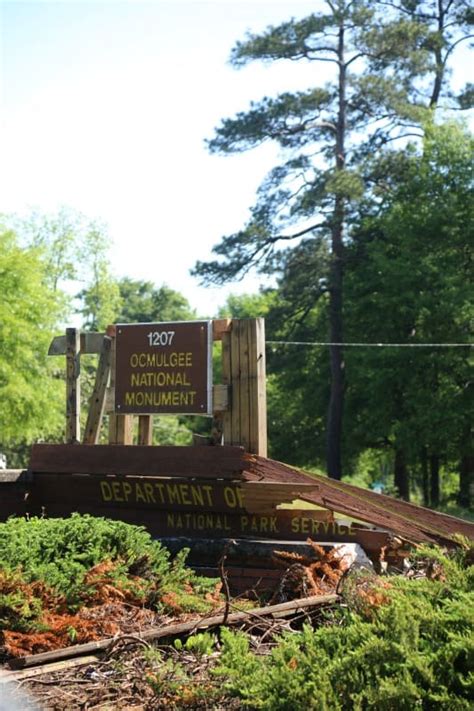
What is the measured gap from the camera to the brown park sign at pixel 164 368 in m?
9.15

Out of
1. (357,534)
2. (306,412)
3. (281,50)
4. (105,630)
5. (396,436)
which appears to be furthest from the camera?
A: (306,412)

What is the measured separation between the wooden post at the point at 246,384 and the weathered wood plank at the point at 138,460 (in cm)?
23

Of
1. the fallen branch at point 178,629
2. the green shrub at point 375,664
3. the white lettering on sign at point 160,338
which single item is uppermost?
the white lettering on sign at point 160,338

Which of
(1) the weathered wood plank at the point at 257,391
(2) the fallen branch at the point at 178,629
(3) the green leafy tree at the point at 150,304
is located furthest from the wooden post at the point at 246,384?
(3) the green leafy tree at the point at 150,304

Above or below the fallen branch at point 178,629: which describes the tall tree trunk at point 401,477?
below

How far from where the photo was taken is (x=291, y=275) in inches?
1356

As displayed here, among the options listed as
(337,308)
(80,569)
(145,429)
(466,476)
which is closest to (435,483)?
(466,476)

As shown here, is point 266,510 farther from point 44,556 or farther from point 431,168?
point 431,168

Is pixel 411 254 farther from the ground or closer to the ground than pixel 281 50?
closer to the ground

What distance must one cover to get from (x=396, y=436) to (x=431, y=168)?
8765mm

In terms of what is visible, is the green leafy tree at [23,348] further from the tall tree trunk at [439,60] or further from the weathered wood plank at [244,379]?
the weathered wood plank at [244,379]

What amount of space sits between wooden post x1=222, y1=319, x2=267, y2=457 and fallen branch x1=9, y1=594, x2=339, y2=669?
2383mm

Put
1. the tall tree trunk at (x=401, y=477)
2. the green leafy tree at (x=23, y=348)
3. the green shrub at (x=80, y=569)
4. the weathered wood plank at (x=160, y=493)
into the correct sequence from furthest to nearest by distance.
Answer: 1. the tall tree trunk at (x=401, y=477)
2. the green leafy tree at (x=23, y=348)
3. the weathered wood plank at (x=160, y=493)
4. the green shrub at (x=80, y=569)

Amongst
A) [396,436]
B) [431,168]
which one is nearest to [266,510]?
[396,436]
